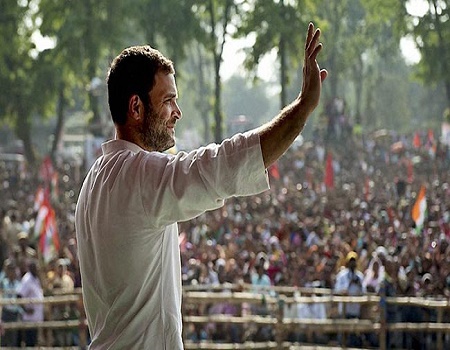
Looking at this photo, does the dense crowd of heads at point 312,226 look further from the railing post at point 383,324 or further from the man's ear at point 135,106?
the man's ear at point 135,106

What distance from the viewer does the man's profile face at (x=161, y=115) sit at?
116 inches

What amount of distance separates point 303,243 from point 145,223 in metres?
14.1

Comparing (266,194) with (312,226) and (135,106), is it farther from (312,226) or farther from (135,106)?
(135,106)

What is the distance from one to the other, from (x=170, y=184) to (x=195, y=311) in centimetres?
1036

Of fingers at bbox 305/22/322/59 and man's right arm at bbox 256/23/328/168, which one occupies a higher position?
fingers at bbox 305/22/322/59

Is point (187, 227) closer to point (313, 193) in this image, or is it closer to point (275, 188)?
point (313, 193)

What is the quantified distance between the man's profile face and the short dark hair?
18mm

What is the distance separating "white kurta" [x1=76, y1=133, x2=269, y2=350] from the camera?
107 inches

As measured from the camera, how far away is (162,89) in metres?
2.96

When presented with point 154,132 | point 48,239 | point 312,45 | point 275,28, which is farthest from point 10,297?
point 275,28

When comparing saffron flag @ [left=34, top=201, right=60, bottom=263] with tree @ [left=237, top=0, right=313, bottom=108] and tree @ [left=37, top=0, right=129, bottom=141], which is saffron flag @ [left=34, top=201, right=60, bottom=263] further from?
tree @ [left=37, top=0, right=129, bottom=141]

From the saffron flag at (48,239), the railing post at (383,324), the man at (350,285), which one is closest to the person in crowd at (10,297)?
the saffron flag at (48,239)

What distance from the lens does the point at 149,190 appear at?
2830 millimetres

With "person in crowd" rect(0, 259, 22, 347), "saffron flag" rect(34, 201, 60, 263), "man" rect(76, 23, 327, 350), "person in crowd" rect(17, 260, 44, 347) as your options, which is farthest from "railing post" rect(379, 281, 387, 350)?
"man" rect(76, 23, 327, 350)
